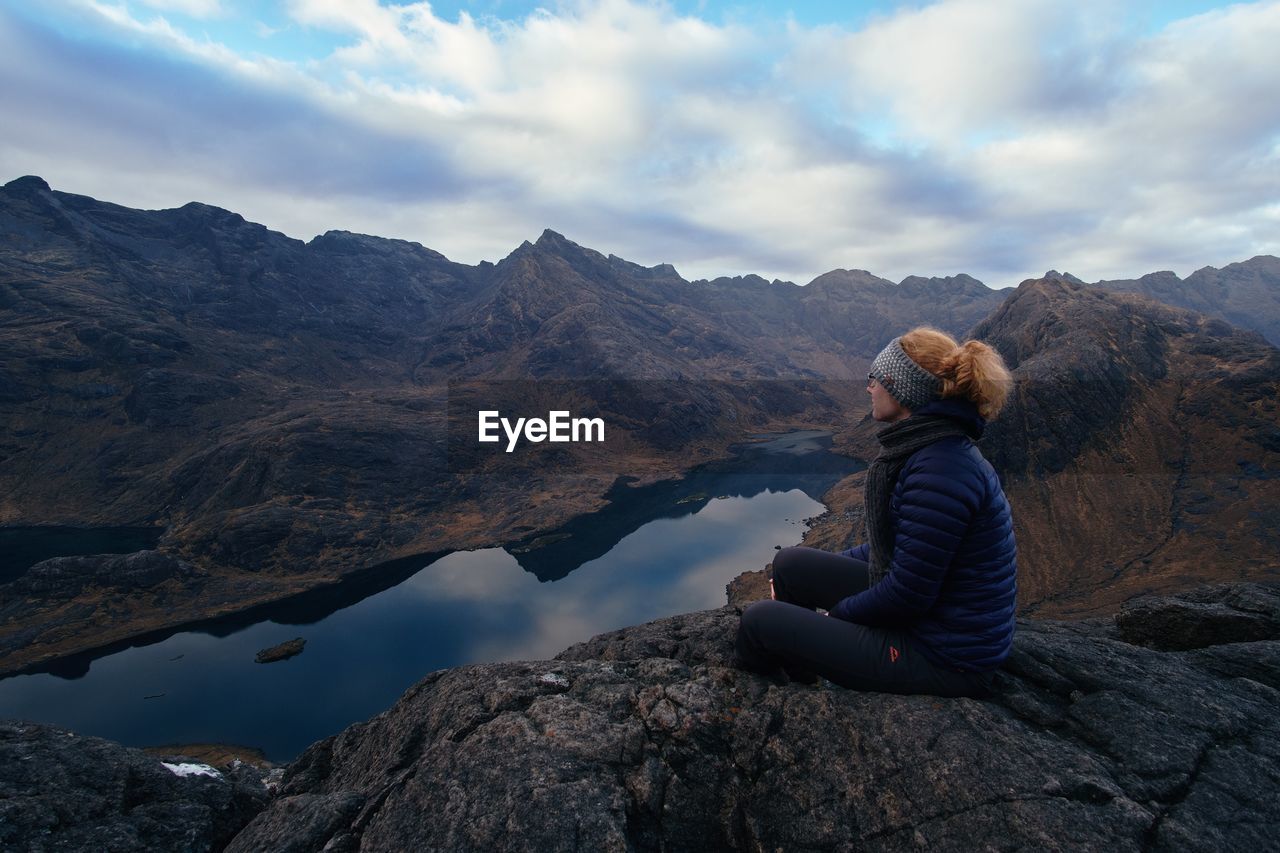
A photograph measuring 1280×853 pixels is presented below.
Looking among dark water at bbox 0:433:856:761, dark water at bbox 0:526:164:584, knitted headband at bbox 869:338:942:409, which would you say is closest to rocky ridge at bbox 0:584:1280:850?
knitted headband at bbox 869:338:942:409

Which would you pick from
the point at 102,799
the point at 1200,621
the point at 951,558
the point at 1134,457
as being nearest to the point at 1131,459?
the point at 1134,457

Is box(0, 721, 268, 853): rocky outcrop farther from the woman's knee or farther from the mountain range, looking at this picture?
the mountain range

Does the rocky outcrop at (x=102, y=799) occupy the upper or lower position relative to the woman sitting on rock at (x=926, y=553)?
lower

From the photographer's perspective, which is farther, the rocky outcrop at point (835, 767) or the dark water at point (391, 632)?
the dark water at point (391, 632)

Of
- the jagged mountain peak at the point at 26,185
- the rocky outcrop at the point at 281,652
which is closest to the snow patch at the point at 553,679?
the rocky outcrop at the point at 281,652

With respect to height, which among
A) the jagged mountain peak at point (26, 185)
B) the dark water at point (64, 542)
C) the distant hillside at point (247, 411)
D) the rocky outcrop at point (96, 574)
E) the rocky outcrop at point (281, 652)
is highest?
the jagged mountain peak at point (26, 185)

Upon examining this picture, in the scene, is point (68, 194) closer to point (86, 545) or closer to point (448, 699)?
point (86, 545)

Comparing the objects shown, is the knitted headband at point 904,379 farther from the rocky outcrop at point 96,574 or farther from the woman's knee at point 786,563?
the rocky outcrop at point 96,574

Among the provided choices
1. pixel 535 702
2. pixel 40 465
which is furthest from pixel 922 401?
pixel 40 465
